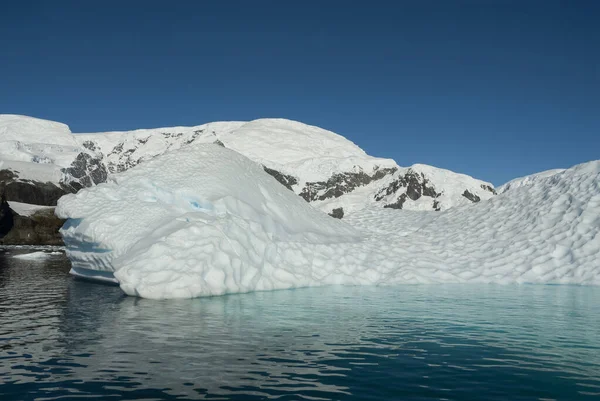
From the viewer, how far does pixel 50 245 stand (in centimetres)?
9050

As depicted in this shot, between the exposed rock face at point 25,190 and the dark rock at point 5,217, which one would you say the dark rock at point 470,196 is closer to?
the exposed rock face at point 25,190

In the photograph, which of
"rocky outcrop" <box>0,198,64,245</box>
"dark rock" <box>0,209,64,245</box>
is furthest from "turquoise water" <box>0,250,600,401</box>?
"dark rock" <box>0,209,64,245</box>

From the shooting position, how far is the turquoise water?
25.2 ft

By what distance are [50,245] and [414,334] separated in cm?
9201

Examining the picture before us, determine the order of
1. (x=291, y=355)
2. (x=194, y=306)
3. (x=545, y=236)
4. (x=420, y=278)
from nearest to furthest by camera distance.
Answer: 1. (x=291, y=355)
2. (x=194, y=306)
3. (x=420, y=278)
4. (x=545, y=236)

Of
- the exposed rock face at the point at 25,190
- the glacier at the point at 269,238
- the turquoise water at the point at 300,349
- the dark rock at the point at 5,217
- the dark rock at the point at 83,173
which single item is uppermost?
the dark rock at the point at 83,173

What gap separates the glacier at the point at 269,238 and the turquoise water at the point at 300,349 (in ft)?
7.80

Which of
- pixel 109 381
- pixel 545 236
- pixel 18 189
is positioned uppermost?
pixel 18 189

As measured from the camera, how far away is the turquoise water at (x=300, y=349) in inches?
302

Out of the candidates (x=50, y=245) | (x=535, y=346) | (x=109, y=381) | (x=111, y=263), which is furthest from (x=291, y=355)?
(x=50, y=245)

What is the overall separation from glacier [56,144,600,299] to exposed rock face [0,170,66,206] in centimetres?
9348

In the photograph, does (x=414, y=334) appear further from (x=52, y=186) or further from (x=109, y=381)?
(x=52, y=186)

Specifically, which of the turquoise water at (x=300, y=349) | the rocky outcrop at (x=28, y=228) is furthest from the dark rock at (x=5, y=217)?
the turquoise water at (x=300, y=349)

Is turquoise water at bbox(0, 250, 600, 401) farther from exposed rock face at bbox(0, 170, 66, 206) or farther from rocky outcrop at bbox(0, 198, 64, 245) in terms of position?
exposed rock face at bbox(0, 170, 66, 206)
